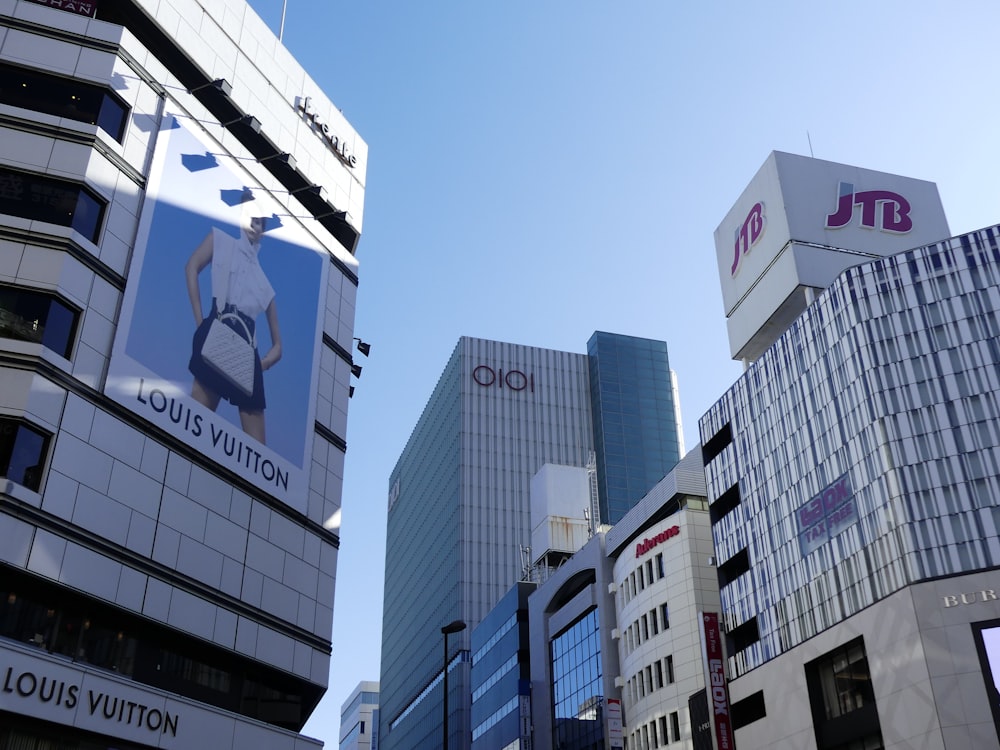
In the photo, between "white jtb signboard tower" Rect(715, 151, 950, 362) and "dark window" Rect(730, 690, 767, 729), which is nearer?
"dark window" Rect(730, 690, 767, 729)

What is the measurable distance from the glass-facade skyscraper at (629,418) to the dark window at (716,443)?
72629mm

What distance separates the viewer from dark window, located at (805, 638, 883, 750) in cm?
5434

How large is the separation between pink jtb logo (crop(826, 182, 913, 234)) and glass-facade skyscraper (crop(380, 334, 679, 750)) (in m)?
60.3

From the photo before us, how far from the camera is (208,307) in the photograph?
41.2m

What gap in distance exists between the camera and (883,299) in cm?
6028

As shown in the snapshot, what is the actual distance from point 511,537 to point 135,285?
110170mm

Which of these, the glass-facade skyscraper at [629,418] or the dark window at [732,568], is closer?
the dark window at [732,568]

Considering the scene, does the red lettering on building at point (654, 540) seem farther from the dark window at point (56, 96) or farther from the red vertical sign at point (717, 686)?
the dark window at point (56, 96)

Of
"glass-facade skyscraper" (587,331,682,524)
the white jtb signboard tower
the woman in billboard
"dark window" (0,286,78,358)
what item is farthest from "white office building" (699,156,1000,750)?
"glass-facade skyscraper" (587,331,682,524)

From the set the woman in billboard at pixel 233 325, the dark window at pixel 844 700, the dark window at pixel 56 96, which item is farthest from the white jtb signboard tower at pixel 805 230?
the dark window at pixel 56 96

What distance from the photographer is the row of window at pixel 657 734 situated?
70.0m

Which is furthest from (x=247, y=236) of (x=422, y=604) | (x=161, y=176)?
(x=422, y=604)

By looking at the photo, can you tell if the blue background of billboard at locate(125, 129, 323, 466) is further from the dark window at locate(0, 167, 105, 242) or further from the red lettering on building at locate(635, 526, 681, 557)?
the red lettering on building at locate(635, 526, 681, 557)

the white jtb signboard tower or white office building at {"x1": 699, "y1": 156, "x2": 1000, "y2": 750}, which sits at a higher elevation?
the white jtb signboard tower
